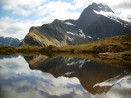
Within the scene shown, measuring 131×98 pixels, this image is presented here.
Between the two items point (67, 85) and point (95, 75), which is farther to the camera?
point (95, 75)

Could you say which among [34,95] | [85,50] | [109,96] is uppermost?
[34,95]

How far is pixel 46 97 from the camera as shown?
2553cm

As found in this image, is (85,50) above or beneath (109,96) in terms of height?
beneath

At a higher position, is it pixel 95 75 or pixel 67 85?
pixel 67 85

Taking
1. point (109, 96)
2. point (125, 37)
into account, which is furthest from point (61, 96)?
point (125, 37)

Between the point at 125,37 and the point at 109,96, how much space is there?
17012 centimetres

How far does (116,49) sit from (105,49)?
445 inches

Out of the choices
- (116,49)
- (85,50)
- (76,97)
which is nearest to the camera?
(76,97)

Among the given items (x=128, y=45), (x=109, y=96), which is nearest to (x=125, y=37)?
(x=128, y=45)

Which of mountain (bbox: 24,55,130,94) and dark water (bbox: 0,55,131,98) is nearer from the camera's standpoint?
dark water (bbox: 0,55,131,98)

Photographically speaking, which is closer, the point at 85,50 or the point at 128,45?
the point at 128,45

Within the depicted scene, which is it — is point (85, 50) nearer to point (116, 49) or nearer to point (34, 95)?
point (116, 49)

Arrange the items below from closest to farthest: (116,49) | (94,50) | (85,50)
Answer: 1. (116,49)
2. (94,50)
3. (85,50)

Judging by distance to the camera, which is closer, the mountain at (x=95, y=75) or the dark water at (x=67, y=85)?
the dark water at (x=67, y=85)
